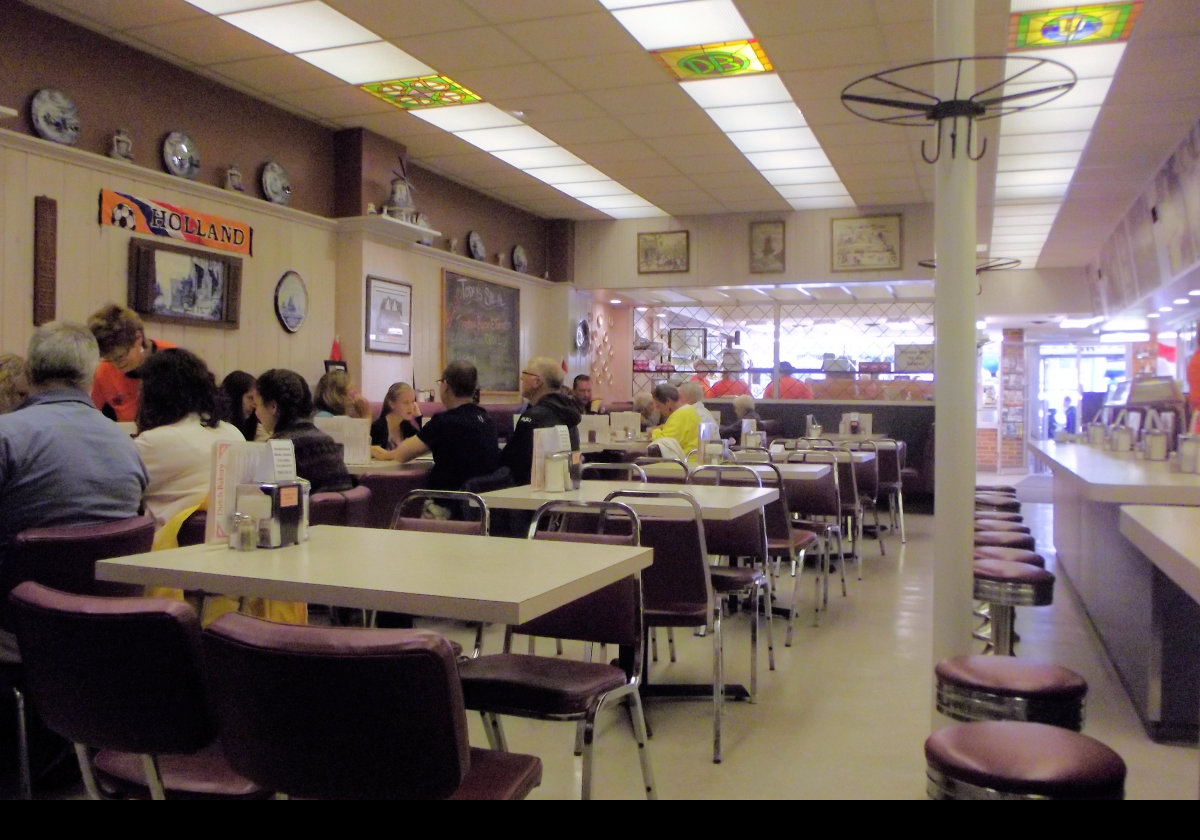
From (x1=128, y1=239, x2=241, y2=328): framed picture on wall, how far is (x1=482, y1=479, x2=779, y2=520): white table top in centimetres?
335

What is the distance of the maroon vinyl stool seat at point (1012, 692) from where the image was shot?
178cm

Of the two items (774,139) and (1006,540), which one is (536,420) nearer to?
(1006,540)

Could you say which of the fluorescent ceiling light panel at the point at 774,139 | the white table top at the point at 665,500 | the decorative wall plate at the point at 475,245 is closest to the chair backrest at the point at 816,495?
the white table top at the point at 665,500

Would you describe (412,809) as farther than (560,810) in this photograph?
Yes

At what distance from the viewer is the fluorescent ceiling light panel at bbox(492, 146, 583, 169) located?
27.9 feet

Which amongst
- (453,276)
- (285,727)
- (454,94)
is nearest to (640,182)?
(453,276)

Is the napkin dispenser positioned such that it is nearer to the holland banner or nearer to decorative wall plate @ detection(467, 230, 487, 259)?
the holland banner

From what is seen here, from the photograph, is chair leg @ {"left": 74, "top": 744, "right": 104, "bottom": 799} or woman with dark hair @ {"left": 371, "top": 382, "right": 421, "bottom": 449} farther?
woman with dark hair @ {"left": 371, "top": 382, "right": 421, "bottom": 449}

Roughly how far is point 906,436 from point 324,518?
7980 mm

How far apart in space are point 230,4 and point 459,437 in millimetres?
2923

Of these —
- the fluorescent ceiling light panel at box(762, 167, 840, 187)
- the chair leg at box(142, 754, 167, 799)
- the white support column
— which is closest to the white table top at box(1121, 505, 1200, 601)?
the white support column

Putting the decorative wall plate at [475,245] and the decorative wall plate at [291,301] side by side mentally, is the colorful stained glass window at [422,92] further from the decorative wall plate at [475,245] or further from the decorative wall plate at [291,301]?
the decorative wall plate at [475,245]

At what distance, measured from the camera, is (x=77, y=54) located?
5.65m

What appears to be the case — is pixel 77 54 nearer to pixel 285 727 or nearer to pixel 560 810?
pixel 285 727
